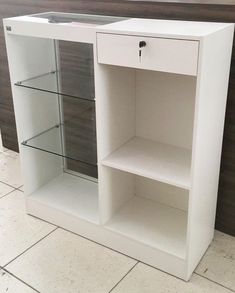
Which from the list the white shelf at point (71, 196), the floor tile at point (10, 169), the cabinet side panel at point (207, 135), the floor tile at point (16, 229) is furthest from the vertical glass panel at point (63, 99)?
the cabinet side panel at point (207, 135)

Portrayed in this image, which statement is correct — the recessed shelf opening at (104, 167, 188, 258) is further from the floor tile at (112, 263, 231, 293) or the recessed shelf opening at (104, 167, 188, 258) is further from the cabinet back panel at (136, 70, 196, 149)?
the cabinet back panel at (136, 70, 196, 149)

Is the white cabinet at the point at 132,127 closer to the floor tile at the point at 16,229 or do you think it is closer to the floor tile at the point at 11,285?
the floor tile at the point at 16,229

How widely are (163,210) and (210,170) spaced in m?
0.45

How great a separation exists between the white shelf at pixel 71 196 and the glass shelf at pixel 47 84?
523mm

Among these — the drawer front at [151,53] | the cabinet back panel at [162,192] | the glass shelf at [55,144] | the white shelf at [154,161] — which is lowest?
the cabinet back panel at [162,192]

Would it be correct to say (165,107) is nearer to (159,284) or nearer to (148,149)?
(148,149)

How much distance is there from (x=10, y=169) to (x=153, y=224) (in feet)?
3.75

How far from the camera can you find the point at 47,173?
7.38ft

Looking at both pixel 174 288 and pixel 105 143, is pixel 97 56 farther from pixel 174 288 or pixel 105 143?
pixel 174 288

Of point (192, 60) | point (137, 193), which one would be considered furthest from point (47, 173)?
point (192, 60)

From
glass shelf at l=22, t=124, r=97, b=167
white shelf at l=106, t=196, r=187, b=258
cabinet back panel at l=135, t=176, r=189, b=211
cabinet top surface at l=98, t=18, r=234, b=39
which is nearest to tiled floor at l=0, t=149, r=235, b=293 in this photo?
white shelf at l=106, t=196, r=187, b=258

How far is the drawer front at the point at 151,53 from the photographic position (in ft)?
4.38

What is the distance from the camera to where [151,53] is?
1.41 m


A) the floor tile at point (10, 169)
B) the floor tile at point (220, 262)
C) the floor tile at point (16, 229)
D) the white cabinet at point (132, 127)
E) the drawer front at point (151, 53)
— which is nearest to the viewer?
the drawer front at point (151, 53)
